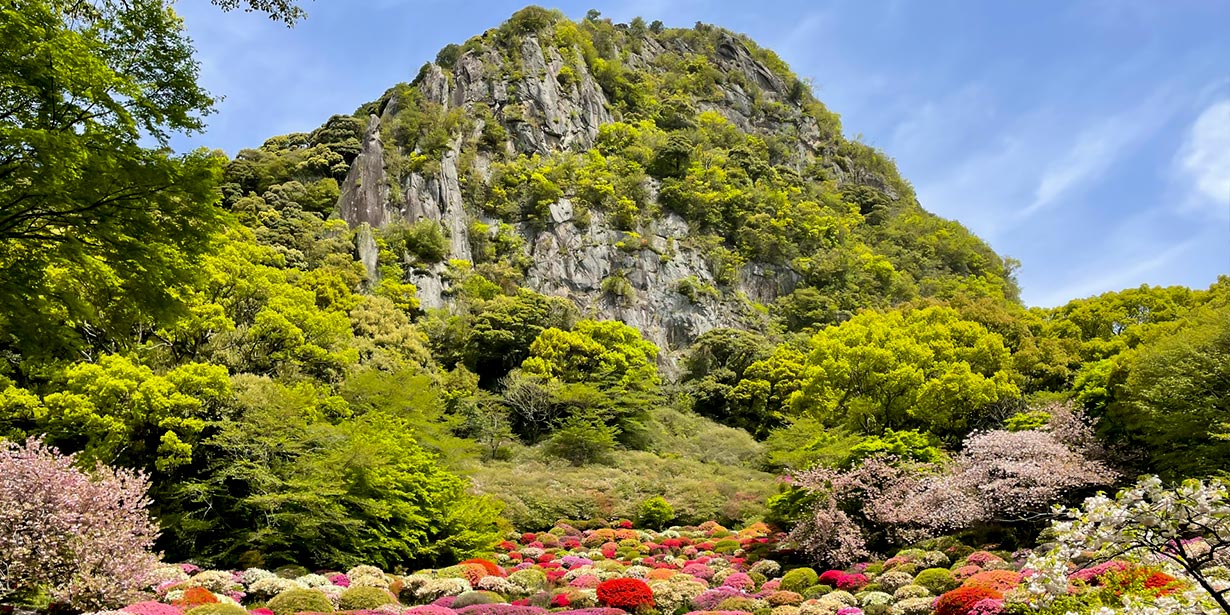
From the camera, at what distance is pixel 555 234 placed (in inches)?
2135

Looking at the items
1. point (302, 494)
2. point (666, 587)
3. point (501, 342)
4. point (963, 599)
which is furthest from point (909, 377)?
point (501, 342)

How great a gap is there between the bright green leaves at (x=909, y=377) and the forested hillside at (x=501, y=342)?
140 mm

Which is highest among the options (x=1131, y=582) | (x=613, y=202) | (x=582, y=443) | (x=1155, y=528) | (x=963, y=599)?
(x=613, y=202)

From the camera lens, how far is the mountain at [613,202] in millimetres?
51375

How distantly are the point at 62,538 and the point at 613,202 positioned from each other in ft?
162

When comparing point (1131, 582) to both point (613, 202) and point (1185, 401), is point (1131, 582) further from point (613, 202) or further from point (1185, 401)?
point (613, 202)

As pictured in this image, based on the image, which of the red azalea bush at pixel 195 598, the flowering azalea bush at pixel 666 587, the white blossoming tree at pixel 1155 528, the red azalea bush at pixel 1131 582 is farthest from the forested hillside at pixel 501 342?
the red azalea bush at pixel 1131 582

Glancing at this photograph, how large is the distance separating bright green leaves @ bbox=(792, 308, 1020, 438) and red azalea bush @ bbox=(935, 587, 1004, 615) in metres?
12.9

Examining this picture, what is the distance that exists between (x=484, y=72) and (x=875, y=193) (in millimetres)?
42519

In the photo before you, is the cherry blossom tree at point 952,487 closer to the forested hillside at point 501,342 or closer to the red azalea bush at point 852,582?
the forested hillside at point 501,342

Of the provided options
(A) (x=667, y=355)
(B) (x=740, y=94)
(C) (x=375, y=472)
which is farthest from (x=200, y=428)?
(B) (x=740, y=94)

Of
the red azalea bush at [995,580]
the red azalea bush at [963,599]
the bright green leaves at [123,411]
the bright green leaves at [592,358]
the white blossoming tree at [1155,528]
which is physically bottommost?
the red azalea bush at [963,599]

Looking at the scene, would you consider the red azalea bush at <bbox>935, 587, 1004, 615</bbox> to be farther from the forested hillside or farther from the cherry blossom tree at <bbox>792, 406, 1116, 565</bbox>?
the forested hillside

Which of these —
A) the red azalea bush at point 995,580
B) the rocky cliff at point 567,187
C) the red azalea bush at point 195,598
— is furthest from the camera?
the rocky cliff at point 567,187
